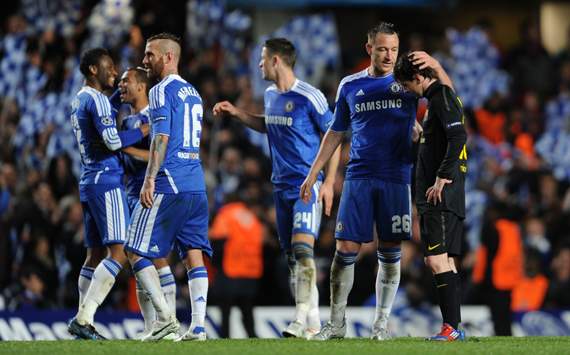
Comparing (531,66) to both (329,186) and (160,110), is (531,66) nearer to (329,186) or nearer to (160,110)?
(329,186)

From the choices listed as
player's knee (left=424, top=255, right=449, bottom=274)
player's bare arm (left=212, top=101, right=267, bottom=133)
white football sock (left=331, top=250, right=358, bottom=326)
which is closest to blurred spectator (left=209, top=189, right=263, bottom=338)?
player's bare arm (left=212, top=101, right=267, bottom=133)

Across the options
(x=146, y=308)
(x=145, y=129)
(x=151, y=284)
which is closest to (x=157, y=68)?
(x=145, y=129)

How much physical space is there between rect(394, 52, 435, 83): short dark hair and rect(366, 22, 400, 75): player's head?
16.1 inches

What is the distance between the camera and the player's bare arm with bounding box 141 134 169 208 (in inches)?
409

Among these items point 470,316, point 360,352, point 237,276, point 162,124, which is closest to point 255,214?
point 237,276

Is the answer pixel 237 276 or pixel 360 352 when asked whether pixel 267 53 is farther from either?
pixel 237 276

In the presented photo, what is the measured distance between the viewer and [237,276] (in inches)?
649

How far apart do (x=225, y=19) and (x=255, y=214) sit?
7537mm

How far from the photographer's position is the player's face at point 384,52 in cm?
1077

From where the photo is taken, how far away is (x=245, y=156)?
65.0 feet

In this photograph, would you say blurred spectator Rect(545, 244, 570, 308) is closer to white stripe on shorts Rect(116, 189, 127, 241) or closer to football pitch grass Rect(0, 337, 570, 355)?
football pitch grass Rect(0, 337, 570, 355)

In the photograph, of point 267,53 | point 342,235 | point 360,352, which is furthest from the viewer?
point 267,53

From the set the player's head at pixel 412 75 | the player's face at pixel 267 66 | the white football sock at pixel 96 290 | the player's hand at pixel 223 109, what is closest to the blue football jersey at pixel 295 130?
the player's face at pixel 267 66

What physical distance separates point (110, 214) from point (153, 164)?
3.92 feet
